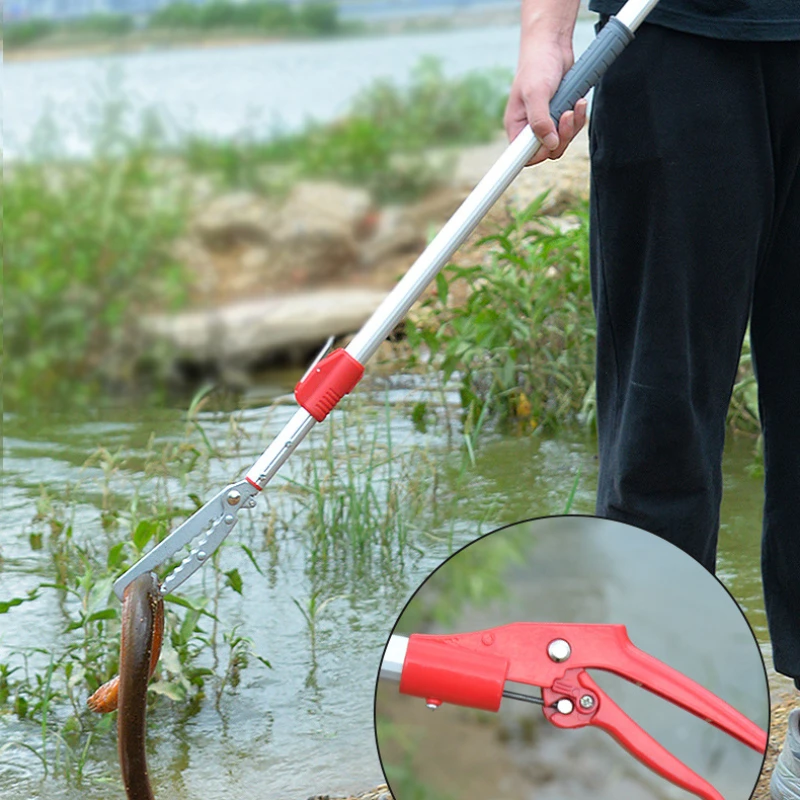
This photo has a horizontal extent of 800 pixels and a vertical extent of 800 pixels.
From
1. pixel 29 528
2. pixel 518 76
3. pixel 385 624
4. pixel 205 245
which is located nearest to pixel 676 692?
pixel 518 76

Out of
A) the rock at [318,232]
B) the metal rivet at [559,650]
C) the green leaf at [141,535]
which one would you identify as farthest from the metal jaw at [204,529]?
the rock at [318,232]

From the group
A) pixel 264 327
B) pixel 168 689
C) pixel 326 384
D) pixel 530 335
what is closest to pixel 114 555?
pixel 168 689

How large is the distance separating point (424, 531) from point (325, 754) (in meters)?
0.85

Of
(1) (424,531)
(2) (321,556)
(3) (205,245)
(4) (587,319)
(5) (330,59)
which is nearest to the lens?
(2) (321,556)

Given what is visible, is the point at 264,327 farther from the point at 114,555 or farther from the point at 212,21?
the point at 212,21

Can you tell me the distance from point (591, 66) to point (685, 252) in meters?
0.24

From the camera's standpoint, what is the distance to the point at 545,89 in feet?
4.46

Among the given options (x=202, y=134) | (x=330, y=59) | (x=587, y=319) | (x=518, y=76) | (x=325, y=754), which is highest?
(x=330, y=59)

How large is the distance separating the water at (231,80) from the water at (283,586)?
3502 mm

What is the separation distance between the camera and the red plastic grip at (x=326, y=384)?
53.8 inches

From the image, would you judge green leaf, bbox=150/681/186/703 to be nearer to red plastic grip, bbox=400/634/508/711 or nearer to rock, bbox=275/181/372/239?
red plastic grip, bbox=400/634/508/711

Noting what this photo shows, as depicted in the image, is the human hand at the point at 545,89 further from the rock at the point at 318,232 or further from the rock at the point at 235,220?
the rock at the point at 235,220

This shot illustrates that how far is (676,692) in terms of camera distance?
1276 millimetres

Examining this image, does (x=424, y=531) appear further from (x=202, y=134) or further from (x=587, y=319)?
(x=202, y=134)
